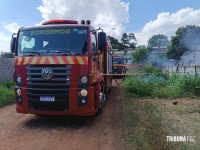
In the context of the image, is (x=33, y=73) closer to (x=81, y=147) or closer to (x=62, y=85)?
(x=62, y=85)

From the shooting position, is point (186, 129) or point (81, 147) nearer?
point (81, 147)

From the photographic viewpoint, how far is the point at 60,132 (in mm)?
7113

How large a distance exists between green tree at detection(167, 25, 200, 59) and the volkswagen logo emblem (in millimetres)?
30147

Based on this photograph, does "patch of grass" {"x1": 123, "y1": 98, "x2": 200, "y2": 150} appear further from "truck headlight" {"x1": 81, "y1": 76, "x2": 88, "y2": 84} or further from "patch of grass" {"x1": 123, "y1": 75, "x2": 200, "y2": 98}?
"truck headlight" {"x1": 81, "y1": 76, "x2": 88, "y2": 84}

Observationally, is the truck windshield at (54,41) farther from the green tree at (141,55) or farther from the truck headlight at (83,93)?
the green tree at (141,55)

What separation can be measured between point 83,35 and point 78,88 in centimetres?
146

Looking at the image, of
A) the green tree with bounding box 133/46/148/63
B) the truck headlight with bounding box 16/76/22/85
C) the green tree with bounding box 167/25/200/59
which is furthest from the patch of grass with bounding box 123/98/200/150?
the green tree with bounding box 133/46/148/63

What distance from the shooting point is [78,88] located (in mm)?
7309

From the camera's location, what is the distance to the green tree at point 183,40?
1413 inches

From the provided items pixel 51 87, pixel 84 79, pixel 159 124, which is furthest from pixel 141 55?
pixel 51 87

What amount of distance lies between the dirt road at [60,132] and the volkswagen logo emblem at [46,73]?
4.53 ft

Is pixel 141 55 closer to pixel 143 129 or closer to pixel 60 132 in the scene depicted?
pixel 143 129

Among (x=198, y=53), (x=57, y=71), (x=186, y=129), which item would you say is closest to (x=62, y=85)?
(x=57, y=71)

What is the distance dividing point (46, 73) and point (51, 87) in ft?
1.29
